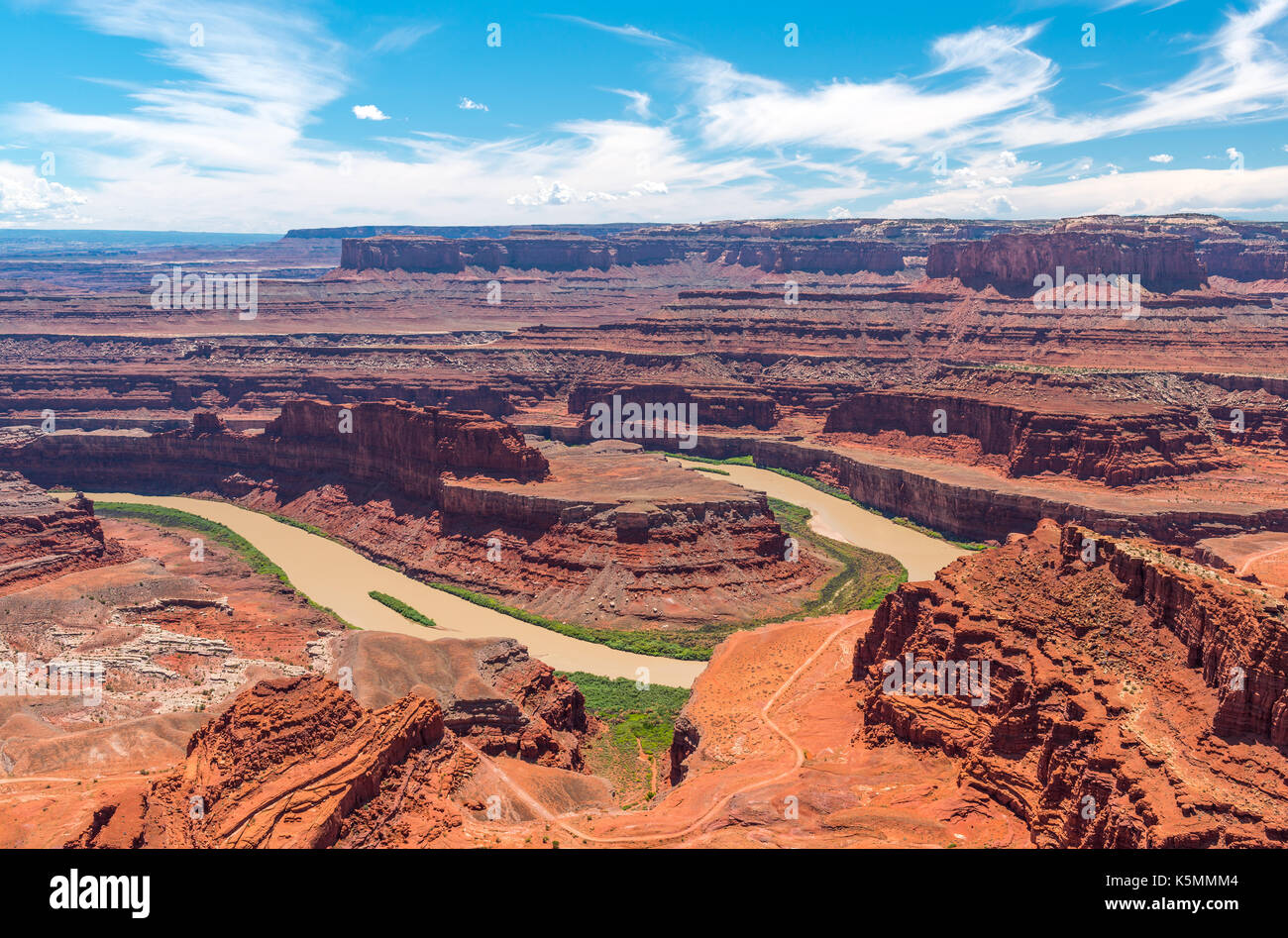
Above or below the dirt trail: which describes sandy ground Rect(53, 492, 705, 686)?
below

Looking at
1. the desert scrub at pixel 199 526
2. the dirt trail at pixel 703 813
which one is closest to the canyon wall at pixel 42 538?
the desert scrub at pixel 199 526

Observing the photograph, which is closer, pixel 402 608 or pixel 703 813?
pixel 703 813

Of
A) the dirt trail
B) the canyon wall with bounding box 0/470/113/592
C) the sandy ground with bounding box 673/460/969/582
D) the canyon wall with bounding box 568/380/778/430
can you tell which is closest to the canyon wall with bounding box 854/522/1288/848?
the dirt trail

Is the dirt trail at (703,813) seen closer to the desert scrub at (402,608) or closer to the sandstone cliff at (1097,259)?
the desert scrub at (402,608)

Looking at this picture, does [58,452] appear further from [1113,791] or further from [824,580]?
[1113,791]

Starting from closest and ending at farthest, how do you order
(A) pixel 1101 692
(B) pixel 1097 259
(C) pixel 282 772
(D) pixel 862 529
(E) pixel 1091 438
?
1. (C) pixel 282 772
2. (A) pixel 1101 692
3. (E) pixel 1091 438
4. (D) pixel 862 529
5. (B) pixel 1097 259

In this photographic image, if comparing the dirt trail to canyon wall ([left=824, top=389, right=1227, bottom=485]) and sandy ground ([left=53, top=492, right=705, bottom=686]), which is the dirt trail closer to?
sandy ground ([left=53, top=492, right=705, bottom=686])

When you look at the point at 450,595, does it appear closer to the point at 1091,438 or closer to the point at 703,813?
the point at 703,813

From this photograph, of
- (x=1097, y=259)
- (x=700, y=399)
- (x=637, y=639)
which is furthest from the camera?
(x=1097, y=259)

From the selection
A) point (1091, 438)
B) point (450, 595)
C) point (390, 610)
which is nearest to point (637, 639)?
point (450, 595)
